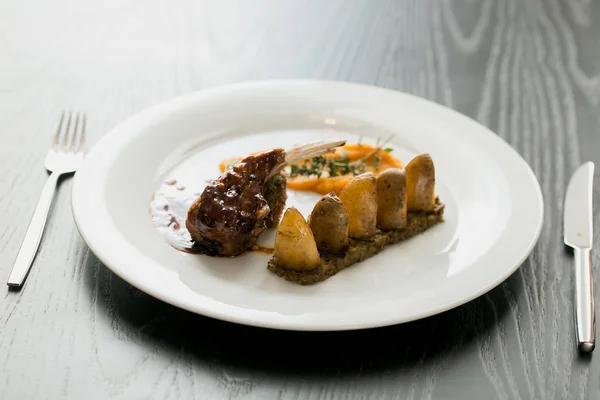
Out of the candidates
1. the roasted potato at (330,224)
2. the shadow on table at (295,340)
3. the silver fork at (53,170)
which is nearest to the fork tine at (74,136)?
the silver fork at (53,170)

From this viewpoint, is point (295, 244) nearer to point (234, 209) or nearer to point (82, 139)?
point (234, 209)

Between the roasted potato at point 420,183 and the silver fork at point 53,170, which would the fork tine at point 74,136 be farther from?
the roasted potato at point 420,183

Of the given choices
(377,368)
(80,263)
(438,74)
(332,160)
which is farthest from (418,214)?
(438,74)

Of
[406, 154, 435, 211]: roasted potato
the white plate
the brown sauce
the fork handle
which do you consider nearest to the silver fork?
the fork handle

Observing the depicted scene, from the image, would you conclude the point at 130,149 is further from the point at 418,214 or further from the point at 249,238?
the point at 418,214

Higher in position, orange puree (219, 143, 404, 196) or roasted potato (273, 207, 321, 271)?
orange puree (219, 143, 404, 196)

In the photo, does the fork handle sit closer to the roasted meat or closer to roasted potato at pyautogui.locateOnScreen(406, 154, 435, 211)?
the roasted meat
